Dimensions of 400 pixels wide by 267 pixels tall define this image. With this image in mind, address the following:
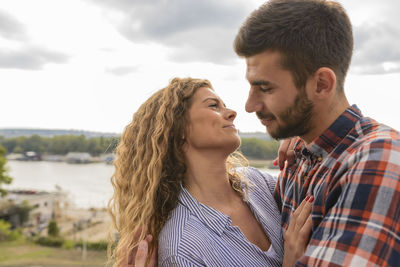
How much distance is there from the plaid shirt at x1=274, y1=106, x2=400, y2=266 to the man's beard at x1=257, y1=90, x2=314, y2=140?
172 millimetres

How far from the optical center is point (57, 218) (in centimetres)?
4666

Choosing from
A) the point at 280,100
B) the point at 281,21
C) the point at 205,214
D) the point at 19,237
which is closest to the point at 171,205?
the point at 205,214

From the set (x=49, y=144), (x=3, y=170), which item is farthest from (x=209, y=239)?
(x=49, y=144)

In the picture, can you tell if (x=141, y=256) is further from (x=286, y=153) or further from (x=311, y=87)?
(x=311, y=87)

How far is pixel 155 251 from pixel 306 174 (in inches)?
34.6

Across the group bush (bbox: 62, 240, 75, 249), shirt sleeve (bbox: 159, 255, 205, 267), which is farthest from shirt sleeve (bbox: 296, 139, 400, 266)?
bush (bbox: 62, 240, 75, 249)

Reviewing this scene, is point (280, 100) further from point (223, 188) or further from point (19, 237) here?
point (19, 237)

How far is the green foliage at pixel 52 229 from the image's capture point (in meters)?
43.7

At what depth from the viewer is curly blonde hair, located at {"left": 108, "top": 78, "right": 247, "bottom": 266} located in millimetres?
→ 2166

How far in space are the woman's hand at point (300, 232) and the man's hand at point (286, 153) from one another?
0.44 m

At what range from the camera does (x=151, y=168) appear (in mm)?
2295

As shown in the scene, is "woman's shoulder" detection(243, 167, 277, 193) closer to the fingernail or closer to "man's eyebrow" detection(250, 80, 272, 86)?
the fingernail

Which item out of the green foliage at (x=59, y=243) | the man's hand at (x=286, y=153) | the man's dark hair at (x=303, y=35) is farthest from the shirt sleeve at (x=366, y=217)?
the green foliage at (x=59, y=243)

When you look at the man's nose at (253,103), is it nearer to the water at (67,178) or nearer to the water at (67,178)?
the water at (67,178)
